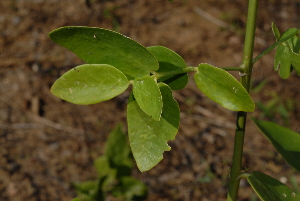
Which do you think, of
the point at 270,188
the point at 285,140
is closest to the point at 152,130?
the point at 270,188

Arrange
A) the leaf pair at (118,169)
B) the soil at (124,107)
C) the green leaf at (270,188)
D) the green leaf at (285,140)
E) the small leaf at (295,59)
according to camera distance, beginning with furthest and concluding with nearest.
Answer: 1. the soil at (124,107)
2. the leaf pair at (118,169)
3. the green leaf at (285,140)
4. the green leaf at (270,188)
5. the small leaf at (295,59)

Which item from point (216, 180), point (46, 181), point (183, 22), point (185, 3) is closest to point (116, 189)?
point (46, 181)

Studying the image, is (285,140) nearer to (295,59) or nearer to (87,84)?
(295,59)

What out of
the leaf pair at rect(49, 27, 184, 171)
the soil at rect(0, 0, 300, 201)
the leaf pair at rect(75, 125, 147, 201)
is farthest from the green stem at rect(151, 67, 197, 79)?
the soil at rect(0, 0, 300, 201)

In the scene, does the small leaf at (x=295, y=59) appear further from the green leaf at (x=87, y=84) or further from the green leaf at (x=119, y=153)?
the green leaf at (x=119, y=153)

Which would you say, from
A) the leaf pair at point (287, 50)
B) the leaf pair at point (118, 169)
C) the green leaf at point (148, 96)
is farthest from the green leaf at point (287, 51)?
the leaf pair at point (118, 169)

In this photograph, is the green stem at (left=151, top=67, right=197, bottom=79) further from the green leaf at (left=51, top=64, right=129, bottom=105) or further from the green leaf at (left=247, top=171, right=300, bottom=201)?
the green leaf at (left=247, top=171, right=300, bottom=201)

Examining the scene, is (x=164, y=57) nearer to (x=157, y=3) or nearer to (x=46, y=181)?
(x=46, y=181)
